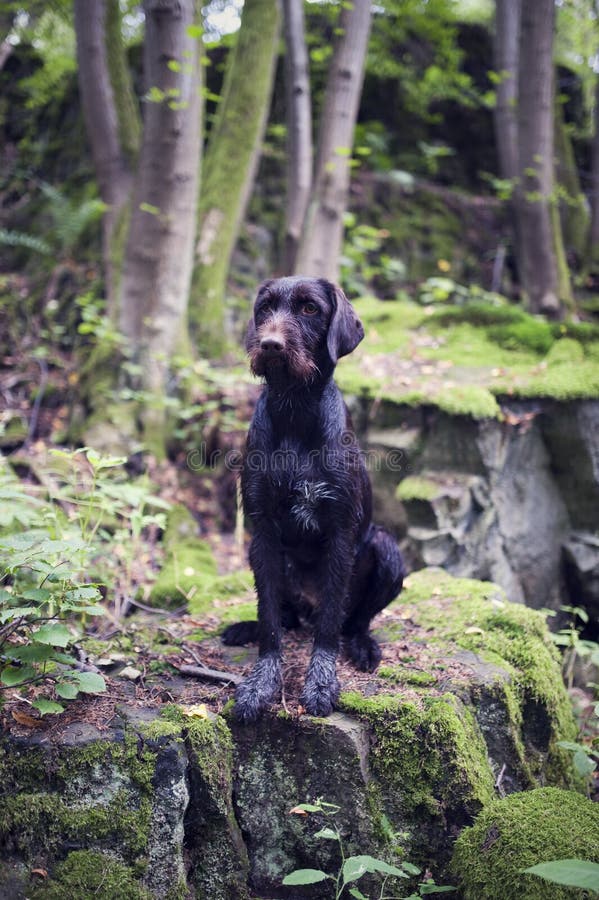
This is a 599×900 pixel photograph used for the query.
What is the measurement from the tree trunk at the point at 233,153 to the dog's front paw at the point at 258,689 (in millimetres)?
5391

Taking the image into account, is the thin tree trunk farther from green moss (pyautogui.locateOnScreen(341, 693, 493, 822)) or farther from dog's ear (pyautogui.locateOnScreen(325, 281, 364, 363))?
green moss (pyautogui.locateOnScreen(341, 693, 493, 822))

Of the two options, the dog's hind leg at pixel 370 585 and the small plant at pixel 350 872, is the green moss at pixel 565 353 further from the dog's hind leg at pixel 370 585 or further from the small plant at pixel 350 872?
the small plant at pixel 350 872

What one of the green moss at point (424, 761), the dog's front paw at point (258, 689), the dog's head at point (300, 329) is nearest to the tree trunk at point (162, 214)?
the dog's head at point (300, 329)

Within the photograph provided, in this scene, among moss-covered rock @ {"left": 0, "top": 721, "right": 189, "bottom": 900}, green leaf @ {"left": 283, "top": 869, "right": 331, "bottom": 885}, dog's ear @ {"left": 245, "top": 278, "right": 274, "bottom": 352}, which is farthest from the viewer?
dog's ear @ {"left": 245, "top": 278, "right": 274, "bottom": 352}

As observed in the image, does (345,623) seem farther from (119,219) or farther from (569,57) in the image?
(569,57)

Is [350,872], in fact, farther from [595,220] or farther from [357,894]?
[595,220]

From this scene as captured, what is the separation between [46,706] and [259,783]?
3.37 feet

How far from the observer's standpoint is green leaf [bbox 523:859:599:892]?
2.05m

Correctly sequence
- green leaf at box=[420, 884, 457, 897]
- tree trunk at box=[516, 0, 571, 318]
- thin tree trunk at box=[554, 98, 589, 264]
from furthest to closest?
thin tree trunk at box=[554, 98, 589, 264] → tree trunk at box=[516, 0, 571, 318] → green leaf at box=[420, 884, 457, 897]

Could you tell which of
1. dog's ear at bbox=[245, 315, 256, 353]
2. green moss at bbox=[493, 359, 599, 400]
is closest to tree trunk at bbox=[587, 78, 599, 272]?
green moss at bbox=[493, 359, 599, 400]

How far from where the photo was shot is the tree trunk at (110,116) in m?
7.69

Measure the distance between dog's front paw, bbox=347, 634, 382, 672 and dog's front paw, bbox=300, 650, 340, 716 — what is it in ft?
0.97

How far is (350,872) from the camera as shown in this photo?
2592 mm

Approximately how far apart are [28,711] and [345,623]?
176cm
